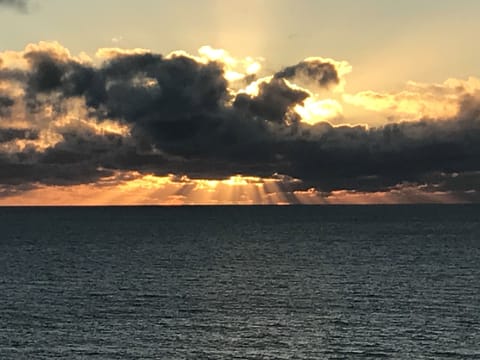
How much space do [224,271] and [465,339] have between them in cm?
7429

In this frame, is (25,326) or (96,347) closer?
(96,347)

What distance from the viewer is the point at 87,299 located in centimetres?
10125

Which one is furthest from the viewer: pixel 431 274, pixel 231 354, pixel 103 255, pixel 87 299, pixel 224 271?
pixel 103 255

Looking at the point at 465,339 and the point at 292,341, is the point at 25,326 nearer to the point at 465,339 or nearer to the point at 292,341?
the point at 292,341

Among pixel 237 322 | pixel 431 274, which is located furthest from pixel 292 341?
pixel 431 274

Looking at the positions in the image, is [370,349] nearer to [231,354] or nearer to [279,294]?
[231,354]

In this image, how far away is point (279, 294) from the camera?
4222 inches

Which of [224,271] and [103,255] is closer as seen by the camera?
[224,271]

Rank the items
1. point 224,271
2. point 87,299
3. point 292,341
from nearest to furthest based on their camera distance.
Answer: point 292,341, point 87,299, point 224,271

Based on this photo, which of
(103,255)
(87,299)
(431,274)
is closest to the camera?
(87,299)

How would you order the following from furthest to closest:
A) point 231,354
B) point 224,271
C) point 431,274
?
1. point 224,271
2. point 431,274
3. point 231,354

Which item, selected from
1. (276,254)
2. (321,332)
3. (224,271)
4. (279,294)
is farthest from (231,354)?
(276,254)

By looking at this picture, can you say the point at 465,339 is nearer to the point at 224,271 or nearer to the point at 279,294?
the point at 279,294

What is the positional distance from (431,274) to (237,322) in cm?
6134
